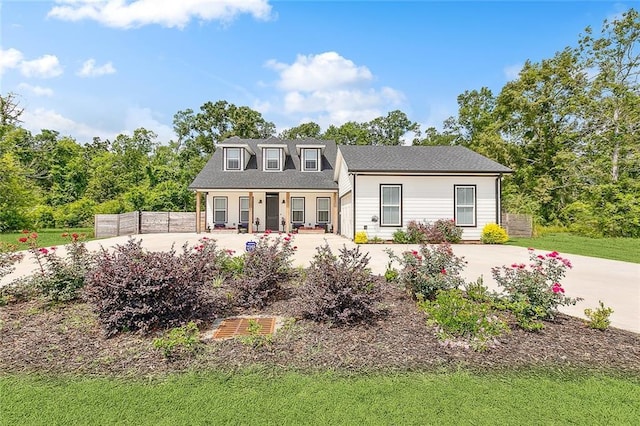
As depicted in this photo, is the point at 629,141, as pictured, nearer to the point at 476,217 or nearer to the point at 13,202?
the point at 476,217

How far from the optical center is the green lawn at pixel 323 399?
2.38 m

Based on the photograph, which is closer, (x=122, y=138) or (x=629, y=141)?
(x=629, y=141)

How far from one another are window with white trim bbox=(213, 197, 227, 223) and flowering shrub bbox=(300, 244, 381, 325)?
17.0 m

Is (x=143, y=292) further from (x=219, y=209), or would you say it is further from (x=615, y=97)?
(x=615, y=97)

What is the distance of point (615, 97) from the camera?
22.0 m

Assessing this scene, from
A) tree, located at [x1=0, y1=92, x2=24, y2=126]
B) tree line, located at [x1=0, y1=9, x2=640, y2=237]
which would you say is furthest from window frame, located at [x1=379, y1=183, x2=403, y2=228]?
tree, located at [x1=0, y1=92, x2=24, y2=126]

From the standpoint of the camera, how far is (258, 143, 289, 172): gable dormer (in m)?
21.5

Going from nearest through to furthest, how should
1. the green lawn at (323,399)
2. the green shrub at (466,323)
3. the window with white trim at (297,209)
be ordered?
the green lawn at (323,399)
the green shrub at (466,323)
the window with white trim at (297,209)

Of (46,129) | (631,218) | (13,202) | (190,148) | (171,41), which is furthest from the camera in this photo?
(190,148)

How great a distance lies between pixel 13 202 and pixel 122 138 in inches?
594

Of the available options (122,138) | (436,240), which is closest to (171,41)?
(436,240)

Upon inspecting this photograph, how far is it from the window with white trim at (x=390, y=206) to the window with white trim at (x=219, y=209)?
1050 cm

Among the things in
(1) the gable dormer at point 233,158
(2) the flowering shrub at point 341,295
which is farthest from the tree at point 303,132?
(2) the flowering shrub at point 341,295

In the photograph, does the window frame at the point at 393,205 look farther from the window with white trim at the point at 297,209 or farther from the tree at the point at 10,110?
the tree at the point at 10,110
